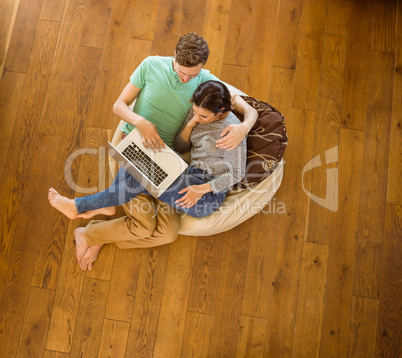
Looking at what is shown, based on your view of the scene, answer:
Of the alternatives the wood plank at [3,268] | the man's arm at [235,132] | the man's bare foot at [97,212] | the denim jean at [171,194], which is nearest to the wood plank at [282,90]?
the man's arm at [235,132]

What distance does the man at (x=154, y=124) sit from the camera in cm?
188

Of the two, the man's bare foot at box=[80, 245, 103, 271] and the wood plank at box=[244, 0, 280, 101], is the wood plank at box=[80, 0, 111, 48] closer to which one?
the wood plank at box=[244, 0, 280, 101]

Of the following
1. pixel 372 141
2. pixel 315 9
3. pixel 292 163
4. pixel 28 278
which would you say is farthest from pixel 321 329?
pixel 315 9

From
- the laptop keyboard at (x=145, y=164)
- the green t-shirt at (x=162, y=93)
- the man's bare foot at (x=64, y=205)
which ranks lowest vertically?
the man's bare foot at (x=64, y=205)

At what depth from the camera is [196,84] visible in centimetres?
196

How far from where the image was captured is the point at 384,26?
246cm

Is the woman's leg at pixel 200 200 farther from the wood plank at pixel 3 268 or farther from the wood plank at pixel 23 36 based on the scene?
the wood plank at pixel 23 36

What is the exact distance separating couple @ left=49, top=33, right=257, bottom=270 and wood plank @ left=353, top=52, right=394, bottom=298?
0.88 m

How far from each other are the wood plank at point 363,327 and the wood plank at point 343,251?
1.3 inches

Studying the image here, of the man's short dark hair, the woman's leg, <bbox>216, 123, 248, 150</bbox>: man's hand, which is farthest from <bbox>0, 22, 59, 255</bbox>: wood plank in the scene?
<bbox>216, 123, 248, 150</bbox>: man's hand

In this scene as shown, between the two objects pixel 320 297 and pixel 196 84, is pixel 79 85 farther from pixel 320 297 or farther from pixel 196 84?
pixel 320 297

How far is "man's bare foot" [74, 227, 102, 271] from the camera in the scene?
2.13 meters

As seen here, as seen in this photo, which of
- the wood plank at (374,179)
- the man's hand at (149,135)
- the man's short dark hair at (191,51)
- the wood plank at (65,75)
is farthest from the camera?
the wood plank at (65,75)

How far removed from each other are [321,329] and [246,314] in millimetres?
435
